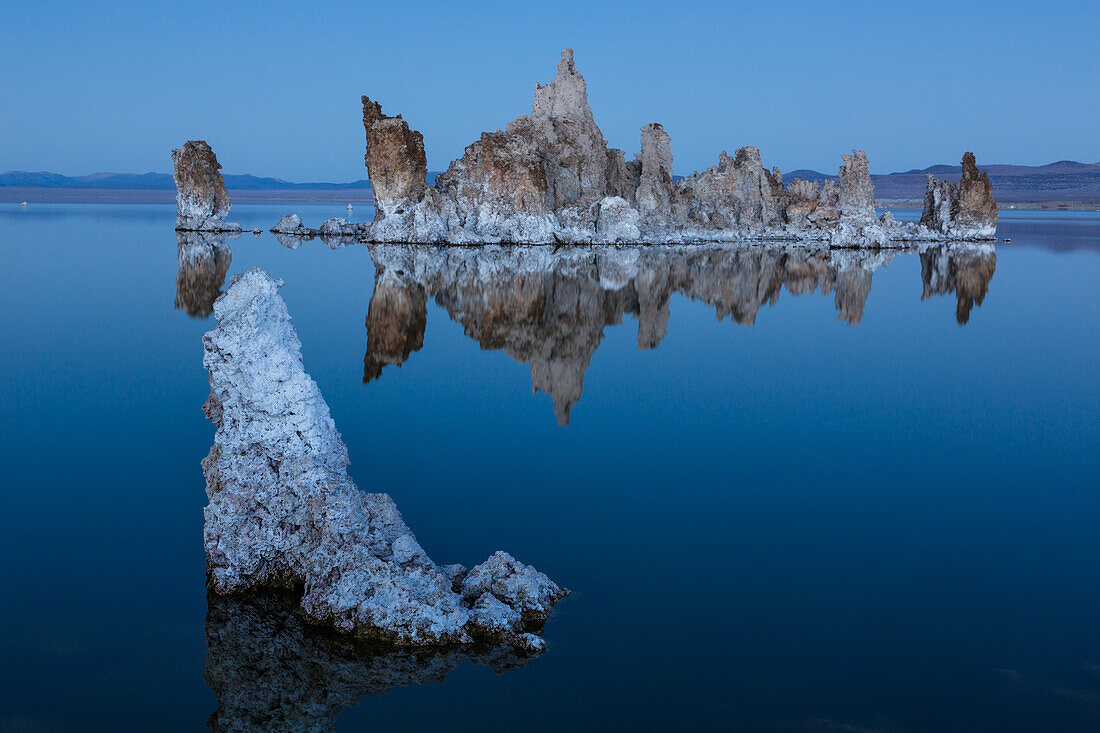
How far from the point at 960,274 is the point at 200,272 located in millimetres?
33669

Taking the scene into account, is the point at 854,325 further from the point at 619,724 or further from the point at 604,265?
the point at 619,724

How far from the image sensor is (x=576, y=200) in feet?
199

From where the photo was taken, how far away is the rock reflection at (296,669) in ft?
19.7

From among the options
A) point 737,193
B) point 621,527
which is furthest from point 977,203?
point 621,527

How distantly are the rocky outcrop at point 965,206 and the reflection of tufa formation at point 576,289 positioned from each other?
51.4ft

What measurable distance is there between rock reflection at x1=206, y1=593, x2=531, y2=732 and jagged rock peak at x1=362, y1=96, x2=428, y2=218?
50.3 meters

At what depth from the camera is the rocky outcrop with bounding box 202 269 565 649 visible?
6867mm

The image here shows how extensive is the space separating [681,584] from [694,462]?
3.91m

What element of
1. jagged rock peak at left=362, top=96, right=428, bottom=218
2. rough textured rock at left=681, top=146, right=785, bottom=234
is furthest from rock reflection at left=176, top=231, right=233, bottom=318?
rough textured rock at left=681, top=146, right=785, bottom=234

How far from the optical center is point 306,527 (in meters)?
7.52

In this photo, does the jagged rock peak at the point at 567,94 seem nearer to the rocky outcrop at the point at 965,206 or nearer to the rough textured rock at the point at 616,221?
the rough textured rock at the point at 616,221

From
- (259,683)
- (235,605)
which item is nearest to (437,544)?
(235,605)

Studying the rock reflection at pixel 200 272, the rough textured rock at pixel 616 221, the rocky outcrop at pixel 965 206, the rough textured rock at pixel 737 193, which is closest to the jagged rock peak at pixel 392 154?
the rock reflection at pixel 200 272

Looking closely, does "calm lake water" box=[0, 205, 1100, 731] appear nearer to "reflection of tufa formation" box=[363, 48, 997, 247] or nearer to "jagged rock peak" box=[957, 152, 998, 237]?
"reflection of tufa formation" box=[363, 48, 997, 247]
